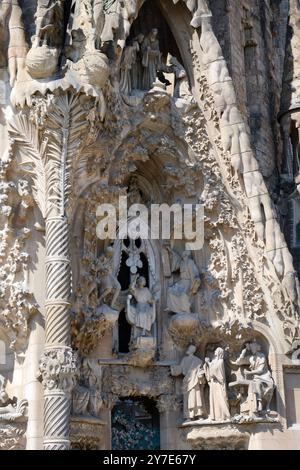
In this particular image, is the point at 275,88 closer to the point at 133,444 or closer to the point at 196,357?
the point at 196,357

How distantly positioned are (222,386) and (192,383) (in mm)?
391

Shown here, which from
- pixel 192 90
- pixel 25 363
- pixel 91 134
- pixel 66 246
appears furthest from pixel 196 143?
pixel 25 363

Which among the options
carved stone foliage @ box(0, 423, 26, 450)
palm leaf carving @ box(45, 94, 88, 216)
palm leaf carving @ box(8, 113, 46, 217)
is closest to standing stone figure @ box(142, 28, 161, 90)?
palm leaf carving @ box(45, 94, 88, 216)

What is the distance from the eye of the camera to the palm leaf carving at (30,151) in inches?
431

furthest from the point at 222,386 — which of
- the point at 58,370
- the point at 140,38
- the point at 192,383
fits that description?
the point at 140,38

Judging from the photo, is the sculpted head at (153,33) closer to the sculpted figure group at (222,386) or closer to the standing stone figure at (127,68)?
the standing stone figure at (127,68)

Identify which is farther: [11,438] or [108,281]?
[108,281]

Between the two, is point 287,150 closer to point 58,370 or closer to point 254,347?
point 254,347

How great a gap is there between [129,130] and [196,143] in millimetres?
966

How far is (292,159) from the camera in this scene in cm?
1430

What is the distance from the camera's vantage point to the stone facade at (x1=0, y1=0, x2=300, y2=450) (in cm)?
1073

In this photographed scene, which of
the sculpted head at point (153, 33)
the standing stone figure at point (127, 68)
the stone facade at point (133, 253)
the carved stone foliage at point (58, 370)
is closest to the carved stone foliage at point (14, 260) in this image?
the stone facade at point (133, 253)

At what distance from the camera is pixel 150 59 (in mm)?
12578

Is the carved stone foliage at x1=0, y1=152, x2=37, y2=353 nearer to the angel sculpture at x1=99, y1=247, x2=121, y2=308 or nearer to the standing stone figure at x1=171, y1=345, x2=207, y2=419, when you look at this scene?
the angel sculpture at x1=99, y1=247, x2=121, y2=308
